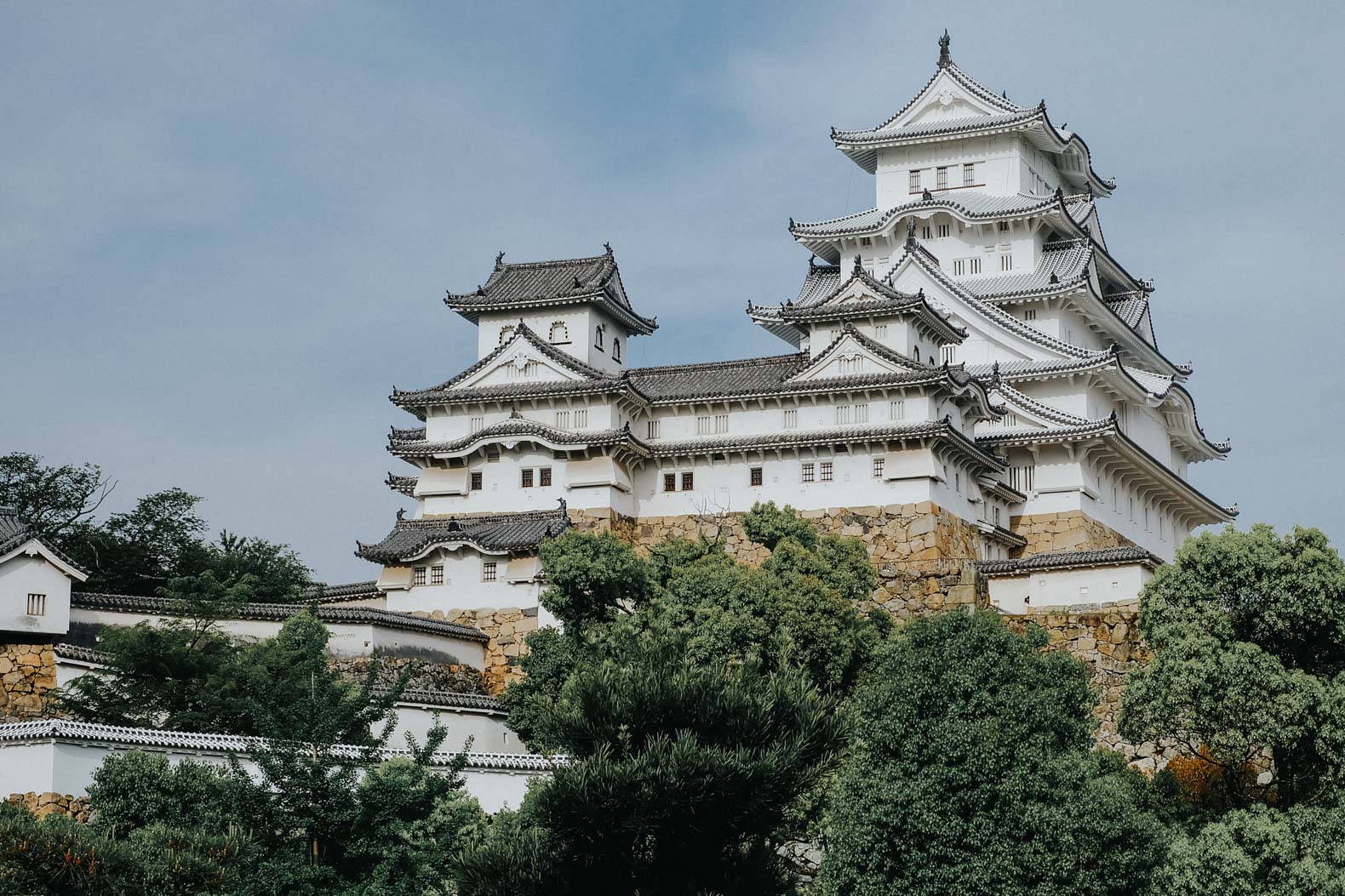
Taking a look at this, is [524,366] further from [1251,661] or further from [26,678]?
[1251,661]

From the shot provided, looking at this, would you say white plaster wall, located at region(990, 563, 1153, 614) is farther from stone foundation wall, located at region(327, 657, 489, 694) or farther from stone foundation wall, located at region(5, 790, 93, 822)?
stone foundation wall, located at region(5, 790, 93, 822)

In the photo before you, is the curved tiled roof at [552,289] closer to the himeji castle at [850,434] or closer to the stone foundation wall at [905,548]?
the himeji castle at [850,434]

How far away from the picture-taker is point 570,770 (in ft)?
76.4

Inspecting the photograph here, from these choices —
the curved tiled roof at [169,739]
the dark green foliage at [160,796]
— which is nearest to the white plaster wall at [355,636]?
the curved tiled roof at [169,739]

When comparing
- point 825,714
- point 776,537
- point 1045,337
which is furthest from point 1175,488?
point 825,714

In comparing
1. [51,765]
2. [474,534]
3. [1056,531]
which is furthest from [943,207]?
[51,765]

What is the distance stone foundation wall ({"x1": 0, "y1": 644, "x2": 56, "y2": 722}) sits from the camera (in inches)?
1294

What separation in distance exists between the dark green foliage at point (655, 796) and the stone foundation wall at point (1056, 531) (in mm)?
25826

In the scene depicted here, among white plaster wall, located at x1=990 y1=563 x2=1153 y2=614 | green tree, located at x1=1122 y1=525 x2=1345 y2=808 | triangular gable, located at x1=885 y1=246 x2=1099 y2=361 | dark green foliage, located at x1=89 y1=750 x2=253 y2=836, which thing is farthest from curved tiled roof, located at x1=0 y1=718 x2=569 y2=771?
triangular gable, located at x1=885 y1=246 x2=1099 y2=361

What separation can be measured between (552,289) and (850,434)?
9211 mm

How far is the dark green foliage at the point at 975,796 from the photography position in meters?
24.6

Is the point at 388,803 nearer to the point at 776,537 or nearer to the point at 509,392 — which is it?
the point at 776,537

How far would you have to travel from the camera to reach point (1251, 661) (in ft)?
90.0

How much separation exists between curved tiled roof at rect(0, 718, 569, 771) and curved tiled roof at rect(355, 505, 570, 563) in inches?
505
